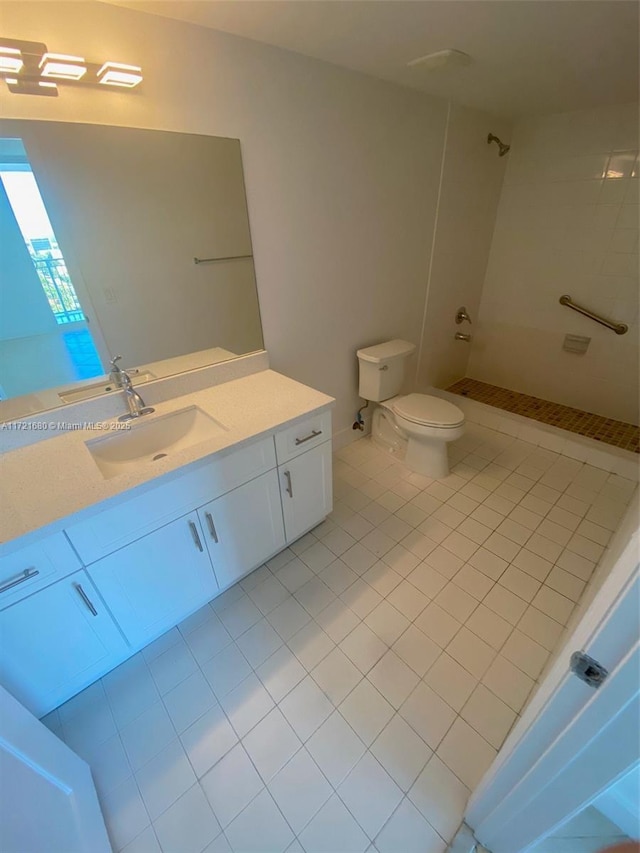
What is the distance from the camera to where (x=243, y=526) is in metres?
1.42

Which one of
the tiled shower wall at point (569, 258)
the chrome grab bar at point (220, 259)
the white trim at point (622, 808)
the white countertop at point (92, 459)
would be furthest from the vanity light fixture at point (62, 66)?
the tiled shower wall at point (569, 258)

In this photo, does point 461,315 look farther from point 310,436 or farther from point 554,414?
point 310,436

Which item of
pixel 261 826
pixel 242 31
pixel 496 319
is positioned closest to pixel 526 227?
pixel 496 319

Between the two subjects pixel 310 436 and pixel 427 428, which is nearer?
pixel 310 436

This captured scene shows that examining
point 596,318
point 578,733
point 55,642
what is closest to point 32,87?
point 55,642

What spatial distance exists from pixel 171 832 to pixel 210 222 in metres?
2.07

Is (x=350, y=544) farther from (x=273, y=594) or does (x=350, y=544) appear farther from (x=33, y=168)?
(x=33, y=168)

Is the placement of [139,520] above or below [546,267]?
below

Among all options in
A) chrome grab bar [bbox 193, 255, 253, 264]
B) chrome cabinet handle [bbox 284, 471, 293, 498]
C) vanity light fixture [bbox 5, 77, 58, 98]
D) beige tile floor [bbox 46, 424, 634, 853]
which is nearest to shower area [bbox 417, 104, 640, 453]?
beige tile floor [bbox 46, 424, 634, 853]

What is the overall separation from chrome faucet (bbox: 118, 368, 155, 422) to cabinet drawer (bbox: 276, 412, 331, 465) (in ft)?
1.88

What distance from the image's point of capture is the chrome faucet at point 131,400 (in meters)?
1.39

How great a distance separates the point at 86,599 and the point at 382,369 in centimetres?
183

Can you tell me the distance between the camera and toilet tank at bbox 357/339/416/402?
86.6 inches

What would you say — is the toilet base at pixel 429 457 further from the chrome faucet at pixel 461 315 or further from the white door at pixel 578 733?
the white door at pixel 578 733
